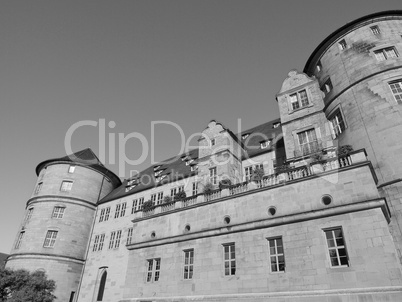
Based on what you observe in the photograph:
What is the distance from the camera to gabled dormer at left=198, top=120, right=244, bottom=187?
25375 mm

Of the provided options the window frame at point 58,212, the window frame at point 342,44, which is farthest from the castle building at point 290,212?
the window frame at point 58,212

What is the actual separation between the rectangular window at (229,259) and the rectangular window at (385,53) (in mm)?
17811

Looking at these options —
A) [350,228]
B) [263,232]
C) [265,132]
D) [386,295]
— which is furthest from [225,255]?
[265,132]

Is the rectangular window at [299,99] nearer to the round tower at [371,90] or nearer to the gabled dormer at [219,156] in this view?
the round tower at [371,90]

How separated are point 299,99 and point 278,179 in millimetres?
9573

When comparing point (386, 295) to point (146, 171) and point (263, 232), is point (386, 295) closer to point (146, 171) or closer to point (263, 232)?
point (263, 232)

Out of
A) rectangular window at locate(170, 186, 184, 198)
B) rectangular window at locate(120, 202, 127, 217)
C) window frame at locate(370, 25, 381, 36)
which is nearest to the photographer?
window frame at locate(370, 25, 381, 36)

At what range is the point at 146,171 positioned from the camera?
41281 mm

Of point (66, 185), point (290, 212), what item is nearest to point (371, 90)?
point (290, 212)

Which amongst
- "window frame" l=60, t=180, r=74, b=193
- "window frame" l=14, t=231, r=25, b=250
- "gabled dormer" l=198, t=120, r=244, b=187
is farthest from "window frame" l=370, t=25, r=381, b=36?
"window frame" l=14, t=231, r=25, b=250

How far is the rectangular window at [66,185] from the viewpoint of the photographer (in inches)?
1481

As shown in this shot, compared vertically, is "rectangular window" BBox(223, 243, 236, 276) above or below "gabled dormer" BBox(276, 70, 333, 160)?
below

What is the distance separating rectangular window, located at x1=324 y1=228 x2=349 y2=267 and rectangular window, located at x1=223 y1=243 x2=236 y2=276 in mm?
6090

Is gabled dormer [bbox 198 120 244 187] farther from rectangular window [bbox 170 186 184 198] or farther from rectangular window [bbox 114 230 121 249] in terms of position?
rectangular window [bbox 114 230 121 249]
